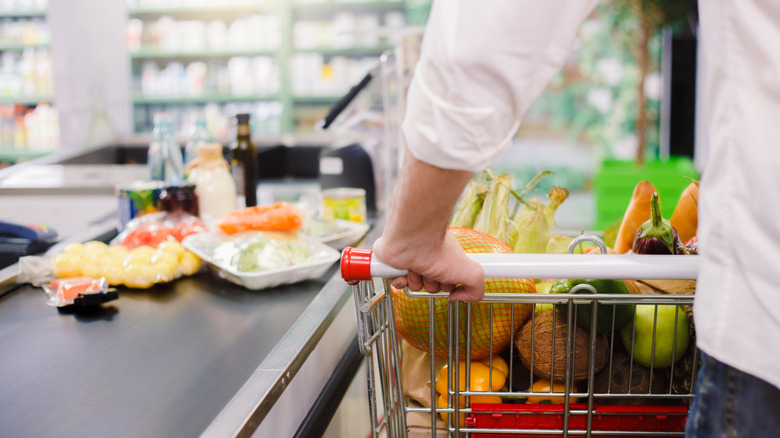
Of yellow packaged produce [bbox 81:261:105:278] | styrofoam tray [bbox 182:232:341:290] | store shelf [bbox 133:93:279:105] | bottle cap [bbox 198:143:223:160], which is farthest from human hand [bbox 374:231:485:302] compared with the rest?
store shelf [bbox 133:93:279:105]

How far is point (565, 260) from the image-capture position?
0.80m

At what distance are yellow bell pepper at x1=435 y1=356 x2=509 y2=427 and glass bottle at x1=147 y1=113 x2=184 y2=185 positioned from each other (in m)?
1.14

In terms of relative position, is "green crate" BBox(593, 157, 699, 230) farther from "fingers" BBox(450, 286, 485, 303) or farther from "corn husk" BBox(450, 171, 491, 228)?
"fingers" BBox(450, 286, 485, 303)

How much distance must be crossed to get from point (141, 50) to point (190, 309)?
16.9 ft

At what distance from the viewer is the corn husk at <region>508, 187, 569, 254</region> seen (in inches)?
47.8

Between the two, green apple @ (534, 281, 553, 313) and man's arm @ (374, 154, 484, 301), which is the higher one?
man's arm @ (374, 154, 484, 301)

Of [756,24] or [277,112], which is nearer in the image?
Answer: [756,24]

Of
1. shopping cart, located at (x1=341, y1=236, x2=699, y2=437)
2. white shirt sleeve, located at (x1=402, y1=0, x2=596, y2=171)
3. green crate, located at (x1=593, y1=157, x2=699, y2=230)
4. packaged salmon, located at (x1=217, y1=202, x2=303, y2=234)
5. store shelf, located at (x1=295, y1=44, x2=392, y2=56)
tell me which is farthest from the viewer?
store shelf, located at (x1=295, y1=44, x2=392, y2=56)

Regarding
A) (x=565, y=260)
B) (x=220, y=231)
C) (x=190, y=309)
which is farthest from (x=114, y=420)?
(x=220, y=231)

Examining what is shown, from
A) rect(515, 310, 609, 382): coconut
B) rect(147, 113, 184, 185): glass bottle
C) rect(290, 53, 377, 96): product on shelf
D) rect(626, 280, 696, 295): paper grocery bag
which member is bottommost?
rect(515, 310, 609, 382): coconut

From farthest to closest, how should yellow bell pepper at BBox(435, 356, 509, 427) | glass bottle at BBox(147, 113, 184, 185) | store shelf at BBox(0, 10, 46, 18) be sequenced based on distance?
store shelf at BBox(0, 10, 46, 18) < glass bottle at BBox(147, 113, 184, 185) < yellow bell pepper at BBox(435, 356, 509, 427)

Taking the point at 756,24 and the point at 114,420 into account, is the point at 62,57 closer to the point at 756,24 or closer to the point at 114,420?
the point at 114,420

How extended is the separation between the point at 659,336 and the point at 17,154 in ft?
20.1

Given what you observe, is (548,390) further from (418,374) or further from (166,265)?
(166,265)
